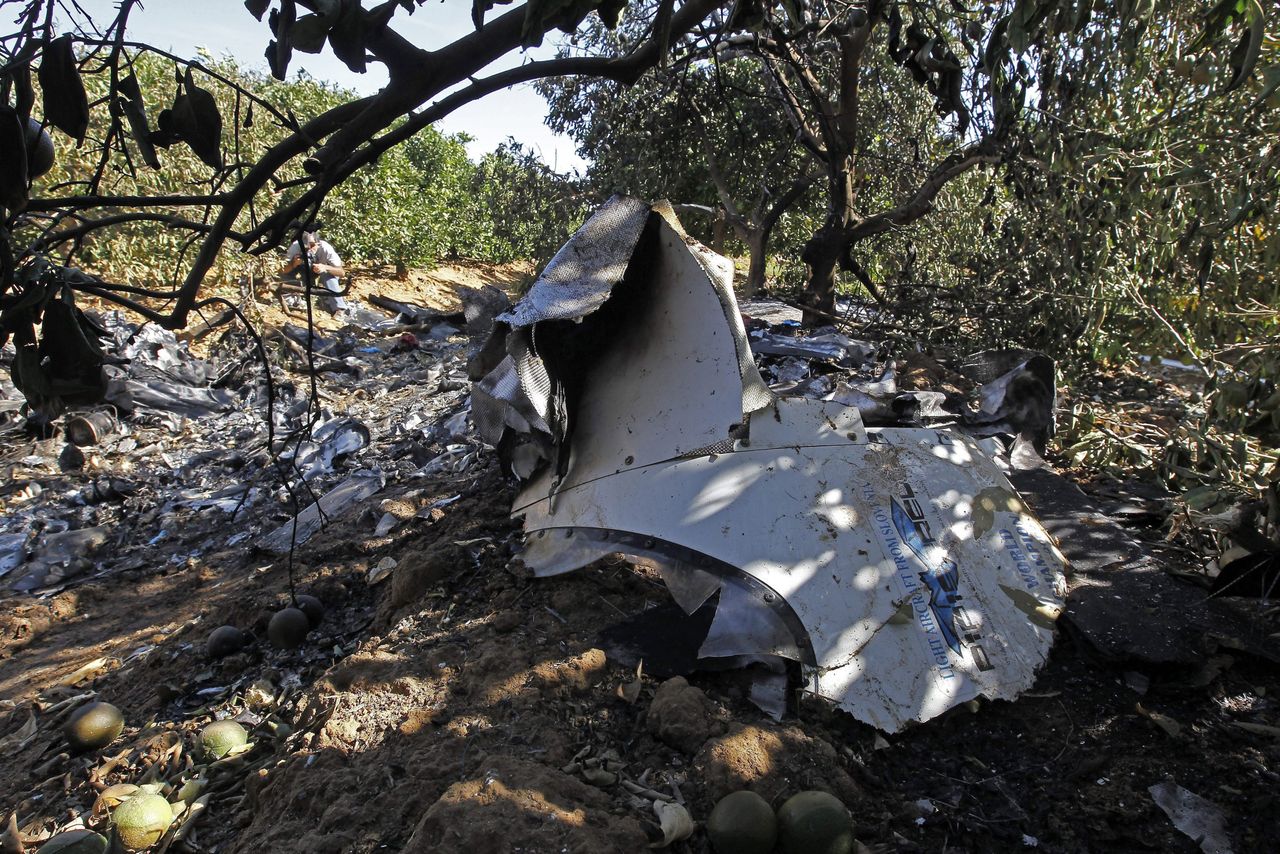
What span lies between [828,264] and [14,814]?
6587 millimetres

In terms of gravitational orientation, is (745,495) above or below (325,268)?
below

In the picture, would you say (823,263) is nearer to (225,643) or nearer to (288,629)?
(288,629)

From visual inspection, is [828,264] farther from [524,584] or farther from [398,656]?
[398,656]

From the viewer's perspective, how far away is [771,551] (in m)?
2.54

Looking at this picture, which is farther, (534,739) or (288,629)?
(288,629)

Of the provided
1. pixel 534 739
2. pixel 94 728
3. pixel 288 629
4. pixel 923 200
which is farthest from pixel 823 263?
pixel 94 728

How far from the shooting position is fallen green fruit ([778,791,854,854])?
1.84 meters

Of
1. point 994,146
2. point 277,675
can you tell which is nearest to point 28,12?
point 277,675

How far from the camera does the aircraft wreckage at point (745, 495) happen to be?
2430mm

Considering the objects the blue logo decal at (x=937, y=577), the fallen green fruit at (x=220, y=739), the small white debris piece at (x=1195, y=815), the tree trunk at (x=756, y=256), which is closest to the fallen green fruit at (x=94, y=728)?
the fallen green fruit at (x=220, y=739)

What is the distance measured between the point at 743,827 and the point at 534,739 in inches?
25.2

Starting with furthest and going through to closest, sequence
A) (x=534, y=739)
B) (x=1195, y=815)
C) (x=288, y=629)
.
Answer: (x=288, y=629), (x=534, y=739), (x=1195, y=815)

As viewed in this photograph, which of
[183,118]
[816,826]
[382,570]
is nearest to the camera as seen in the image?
[183,118]

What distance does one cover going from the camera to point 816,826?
6.07 ft
